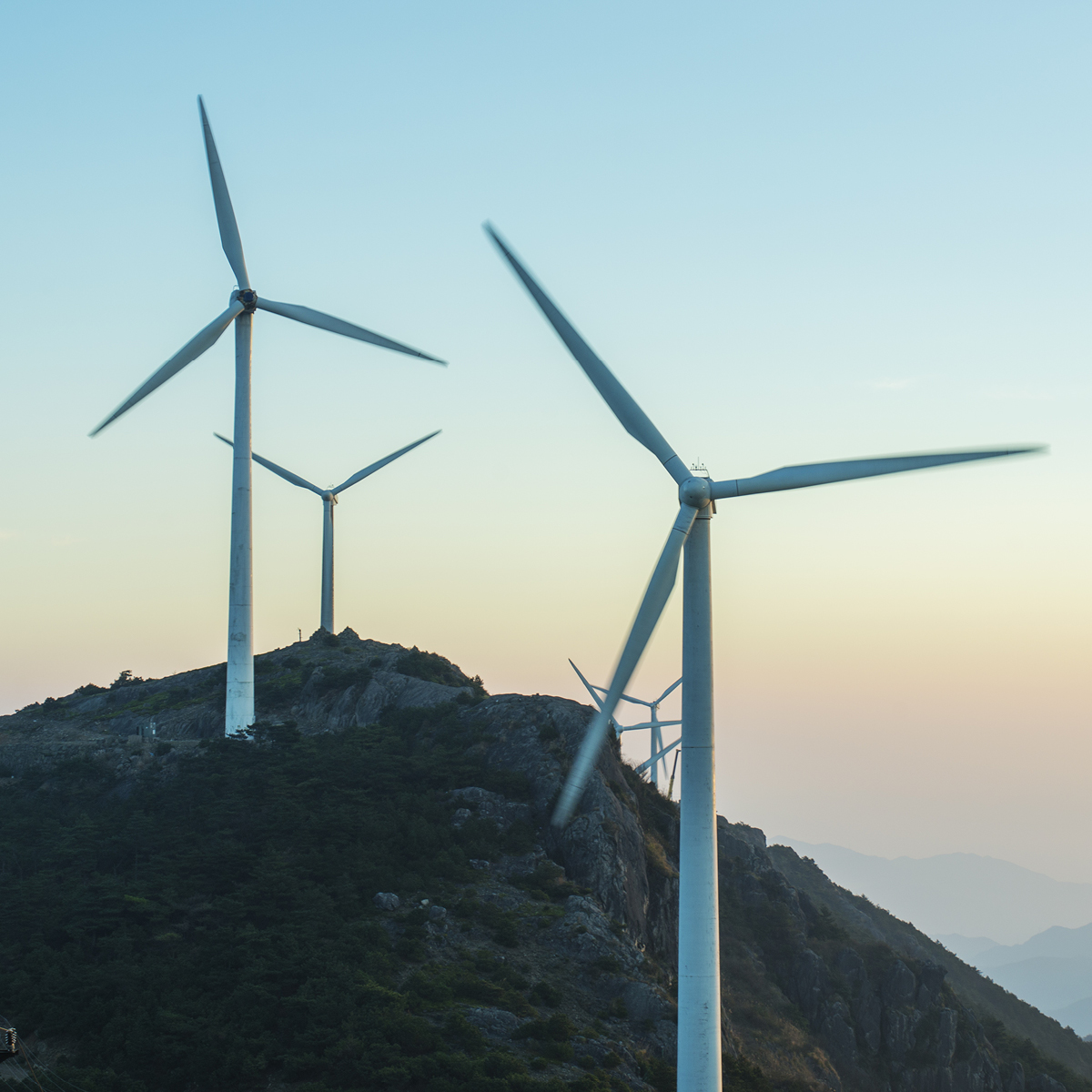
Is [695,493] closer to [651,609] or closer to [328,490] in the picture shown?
[651,609]

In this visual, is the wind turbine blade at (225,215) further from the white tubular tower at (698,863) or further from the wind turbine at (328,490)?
the white tubular tower at (698,863)

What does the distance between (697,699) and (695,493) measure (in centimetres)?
855

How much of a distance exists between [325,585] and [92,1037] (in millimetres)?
81527

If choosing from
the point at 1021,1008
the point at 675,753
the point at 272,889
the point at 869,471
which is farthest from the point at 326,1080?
the point at 1021,1008

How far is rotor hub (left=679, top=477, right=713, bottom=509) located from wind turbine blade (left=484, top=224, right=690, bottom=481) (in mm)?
1291

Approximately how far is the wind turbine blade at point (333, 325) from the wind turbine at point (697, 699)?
40028 mm

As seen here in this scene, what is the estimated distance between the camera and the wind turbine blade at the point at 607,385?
4841 cm

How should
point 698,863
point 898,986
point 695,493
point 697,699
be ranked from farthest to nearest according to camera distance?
point 898,986 → point 695,493 → point 697,699 → point 698,863

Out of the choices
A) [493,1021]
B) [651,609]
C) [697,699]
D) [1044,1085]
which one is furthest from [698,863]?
[1044,1085]

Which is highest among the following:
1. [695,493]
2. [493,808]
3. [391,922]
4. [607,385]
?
[607,385]

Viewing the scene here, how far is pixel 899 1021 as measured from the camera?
10444 centimetres

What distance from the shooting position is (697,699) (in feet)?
146

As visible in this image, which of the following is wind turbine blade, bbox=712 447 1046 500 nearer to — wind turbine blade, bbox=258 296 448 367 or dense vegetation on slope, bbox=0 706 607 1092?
dense vegetation on slope, bbox=0 706 607 1092

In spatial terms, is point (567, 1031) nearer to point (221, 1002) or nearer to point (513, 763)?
point (221, 1002)
